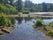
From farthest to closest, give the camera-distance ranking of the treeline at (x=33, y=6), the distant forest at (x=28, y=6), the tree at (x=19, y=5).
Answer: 1. the treeline at (x=33, y=6)
2. the tree at (x=19, y=5)
3. the distant forest at (x=28, y=6)

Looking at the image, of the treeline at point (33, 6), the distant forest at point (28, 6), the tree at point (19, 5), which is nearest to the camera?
the distant forest at point (28, 6)

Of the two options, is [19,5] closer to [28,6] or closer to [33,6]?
[28,6]

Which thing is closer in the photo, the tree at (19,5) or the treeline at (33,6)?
the tree at (19,5)

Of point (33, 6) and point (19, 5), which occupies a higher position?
point (19, 5)

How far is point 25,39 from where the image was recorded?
60.4 feet

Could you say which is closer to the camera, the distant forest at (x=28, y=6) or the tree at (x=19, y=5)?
the distant forest at (x=28, y=6)

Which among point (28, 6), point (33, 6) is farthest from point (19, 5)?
point (33, 6)

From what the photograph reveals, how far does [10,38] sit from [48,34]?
16.5 ft

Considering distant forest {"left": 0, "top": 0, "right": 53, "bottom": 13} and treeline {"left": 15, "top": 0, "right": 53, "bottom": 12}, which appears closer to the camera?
distant forest {"left": 0, "top": 0, "right": 53, "bottom": 13}

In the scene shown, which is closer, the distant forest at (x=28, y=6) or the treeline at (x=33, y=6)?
the distant forest at (x=28, y=6)

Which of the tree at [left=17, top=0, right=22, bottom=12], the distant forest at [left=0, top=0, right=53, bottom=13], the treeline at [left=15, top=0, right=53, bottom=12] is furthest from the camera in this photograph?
the treeline at [left=15, top=0, right=53, bottom=12]

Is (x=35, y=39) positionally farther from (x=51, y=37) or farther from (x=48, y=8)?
(x=48, y=8)

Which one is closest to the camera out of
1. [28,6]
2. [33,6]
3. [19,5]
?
[19,5]

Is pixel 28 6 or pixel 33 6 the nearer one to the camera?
pixel 33 6
